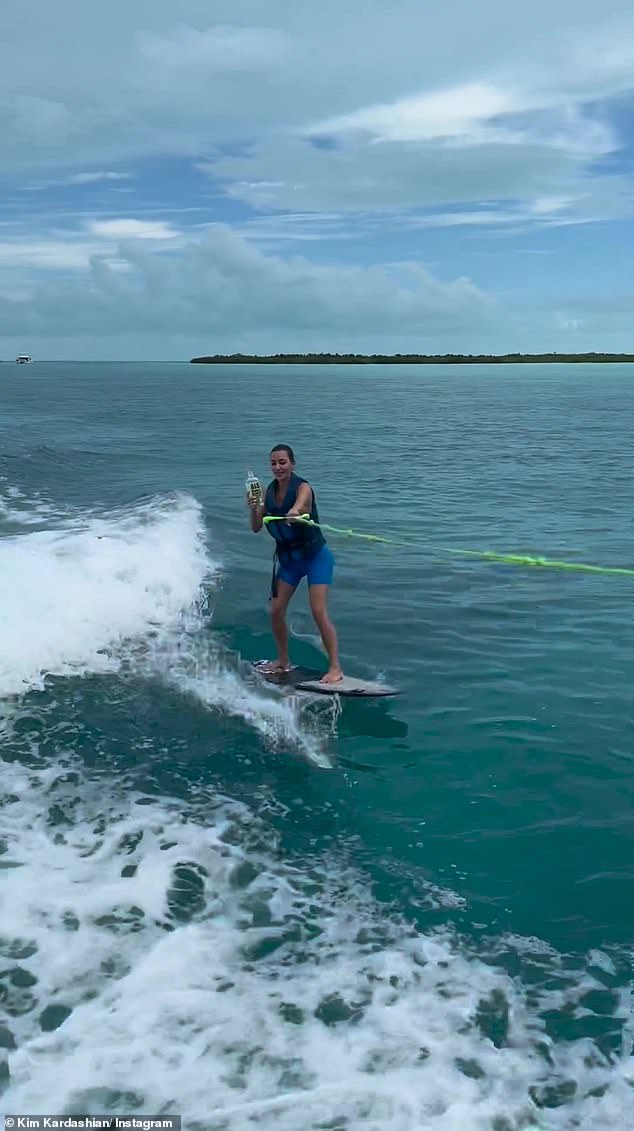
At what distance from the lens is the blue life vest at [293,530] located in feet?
29.2

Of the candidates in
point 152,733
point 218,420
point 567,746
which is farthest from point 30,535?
point 218,420

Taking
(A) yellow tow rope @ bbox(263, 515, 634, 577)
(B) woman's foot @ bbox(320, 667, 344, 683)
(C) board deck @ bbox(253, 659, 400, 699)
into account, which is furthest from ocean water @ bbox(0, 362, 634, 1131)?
(A) yellow tow rope @ bbox(263, 515, 634, 577)

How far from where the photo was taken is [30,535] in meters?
14.2

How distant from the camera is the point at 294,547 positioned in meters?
9.02

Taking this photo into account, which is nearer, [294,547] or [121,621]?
[294,547]

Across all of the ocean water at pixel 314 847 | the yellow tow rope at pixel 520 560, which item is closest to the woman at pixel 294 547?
the ocean water at pixel 314 847

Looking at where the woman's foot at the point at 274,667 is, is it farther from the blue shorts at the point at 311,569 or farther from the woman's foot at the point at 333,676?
the blue shorts at the point at 311,569

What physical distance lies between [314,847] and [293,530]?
342cm

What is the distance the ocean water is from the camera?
14.8 feet

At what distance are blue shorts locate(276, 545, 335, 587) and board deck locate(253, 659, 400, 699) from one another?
910 millimetres

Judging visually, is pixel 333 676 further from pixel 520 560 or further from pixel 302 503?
pixel 520 560

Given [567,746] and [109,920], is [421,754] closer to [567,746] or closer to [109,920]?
[567,746]

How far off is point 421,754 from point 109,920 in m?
3.19

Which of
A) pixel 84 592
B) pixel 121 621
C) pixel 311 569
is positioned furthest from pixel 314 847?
pixel 84 592
